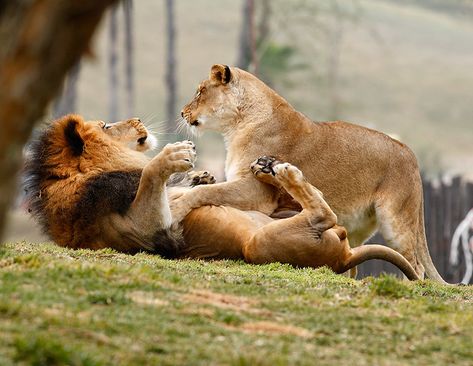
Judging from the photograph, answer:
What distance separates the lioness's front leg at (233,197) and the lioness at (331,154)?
237mm

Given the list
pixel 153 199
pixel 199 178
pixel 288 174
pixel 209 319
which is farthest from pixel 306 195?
pixel 209 319

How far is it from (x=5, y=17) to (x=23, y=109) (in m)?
0.28

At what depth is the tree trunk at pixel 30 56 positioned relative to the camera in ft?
11.2

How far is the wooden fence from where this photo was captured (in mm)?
16828

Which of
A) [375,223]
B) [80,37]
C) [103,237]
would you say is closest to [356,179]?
[375,223]

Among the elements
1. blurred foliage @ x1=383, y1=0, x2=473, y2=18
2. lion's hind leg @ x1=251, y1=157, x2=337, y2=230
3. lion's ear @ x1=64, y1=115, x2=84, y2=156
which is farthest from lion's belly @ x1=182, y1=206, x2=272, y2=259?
blurred foliage @ x1=383, y1=0, x2=473, y2=18

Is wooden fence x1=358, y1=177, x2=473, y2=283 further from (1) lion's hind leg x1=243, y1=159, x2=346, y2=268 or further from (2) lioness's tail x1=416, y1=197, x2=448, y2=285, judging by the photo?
(1) lion's hind leg x1=243, y1=159, x2=346, y2=268

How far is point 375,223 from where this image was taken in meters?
9.12

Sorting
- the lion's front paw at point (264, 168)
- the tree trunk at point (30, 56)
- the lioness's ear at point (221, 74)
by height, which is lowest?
the lion's front paw at point (264, 168)

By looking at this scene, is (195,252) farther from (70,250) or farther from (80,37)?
(80,37)

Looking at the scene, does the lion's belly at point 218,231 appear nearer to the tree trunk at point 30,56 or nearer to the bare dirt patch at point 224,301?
the bare dirt patch at point 224,301

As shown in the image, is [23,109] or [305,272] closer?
[23,109]

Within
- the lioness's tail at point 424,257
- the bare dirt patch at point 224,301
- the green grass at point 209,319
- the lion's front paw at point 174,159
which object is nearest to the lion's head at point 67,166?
the lion's front paw at point 174,159

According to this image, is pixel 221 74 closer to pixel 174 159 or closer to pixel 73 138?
pixel 73 138
